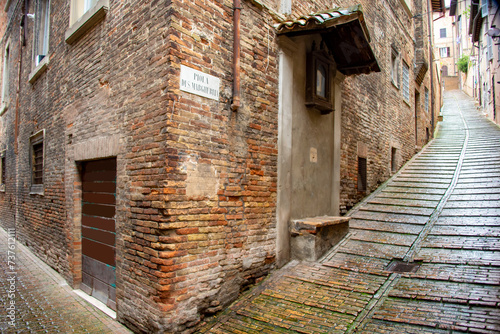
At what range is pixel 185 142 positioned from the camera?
384 centimetres

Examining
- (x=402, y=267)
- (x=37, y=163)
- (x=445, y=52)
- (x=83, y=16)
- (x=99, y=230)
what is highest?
(x=445, y=52)

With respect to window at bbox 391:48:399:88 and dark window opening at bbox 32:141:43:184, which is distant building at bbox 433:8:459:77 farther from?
dark window opening at bbox 32:141:43:184

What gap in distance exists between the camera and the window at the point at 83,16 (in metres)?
4.84

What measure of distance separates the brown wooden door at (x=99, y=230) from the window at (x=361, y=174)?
19.9 ft

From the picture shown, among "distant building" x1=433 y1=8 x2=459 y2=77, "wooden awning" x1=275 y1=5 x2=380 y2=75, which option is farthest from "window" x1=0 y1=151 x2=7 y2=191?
"distant building" x1=433 y1=8 x2=459 y2=77

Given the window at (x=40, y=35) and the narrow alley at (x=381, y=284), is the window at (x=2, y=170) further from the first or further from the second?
the window at (x=40, y=35)

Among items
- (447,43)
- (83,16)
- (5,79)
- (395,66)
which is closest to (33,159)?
(83,16)

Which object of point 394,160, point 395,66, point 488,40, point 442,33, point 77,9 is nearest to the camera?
point 77,9

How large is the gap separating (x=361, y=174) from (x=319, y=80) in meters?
3.66

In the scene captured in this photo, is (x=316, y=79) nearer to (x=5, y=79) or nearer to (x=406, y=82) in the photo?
(x=406, y=82)

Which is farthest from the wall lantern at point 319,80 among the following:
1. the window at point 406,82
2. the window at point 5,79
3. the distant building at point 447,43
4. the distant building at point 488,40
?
the distant building at point 447,43

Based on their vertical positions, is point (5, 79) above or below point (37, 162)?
above

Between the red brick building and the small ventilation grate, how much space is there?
156 centimetres

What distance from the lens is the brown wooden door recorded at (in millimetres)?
4863
